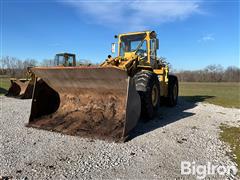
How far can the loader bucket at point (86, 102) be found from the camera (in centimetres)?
457

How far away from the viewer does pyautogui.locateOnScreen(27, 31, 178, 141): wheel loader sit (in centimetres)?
458

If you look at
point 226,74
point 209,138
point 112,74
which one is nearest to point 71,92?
point 112,74

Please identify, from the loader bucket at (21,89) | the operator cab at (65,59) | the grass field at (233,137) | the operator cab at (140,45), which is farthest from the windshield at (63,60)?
the grass field at (233,137)

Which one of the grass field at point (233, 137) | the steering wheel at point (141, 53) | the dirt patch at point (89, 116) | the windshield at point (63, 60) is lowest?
the grass field at point (233, 137)

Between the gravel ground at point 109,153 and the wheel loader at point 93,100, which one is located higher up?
the wheel loader at point 93,100

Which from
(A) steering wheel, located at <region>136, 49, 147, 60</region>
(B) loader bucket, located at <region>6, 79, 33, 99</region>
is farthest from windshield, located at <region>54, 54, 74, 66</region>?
(A) steering wheel, located at <region>136, 49, 147, 60</region>

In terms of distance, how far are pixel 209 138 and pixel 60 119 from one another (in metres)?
3.40

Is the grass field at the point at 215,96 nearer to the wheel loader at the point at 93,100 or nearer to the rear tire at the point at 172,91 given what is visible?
the rear tire at the point at 172,91

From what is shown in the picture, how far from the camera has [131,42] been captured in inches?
309

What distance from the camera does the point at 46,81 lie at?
18.9ft

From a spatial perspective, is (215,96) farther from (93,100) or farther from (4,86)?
(4,86)

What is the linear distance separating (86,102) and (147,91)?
1.54 meters

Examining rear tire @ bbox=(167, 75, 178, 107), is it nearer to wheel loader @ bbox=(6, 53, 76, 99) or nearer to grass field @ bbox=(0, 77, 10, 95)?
wheel loader @ bbox=(6, 53, 76, 99)

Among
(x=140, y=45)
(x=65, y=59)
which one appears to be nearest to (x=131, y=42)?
(x=140, y=45)
